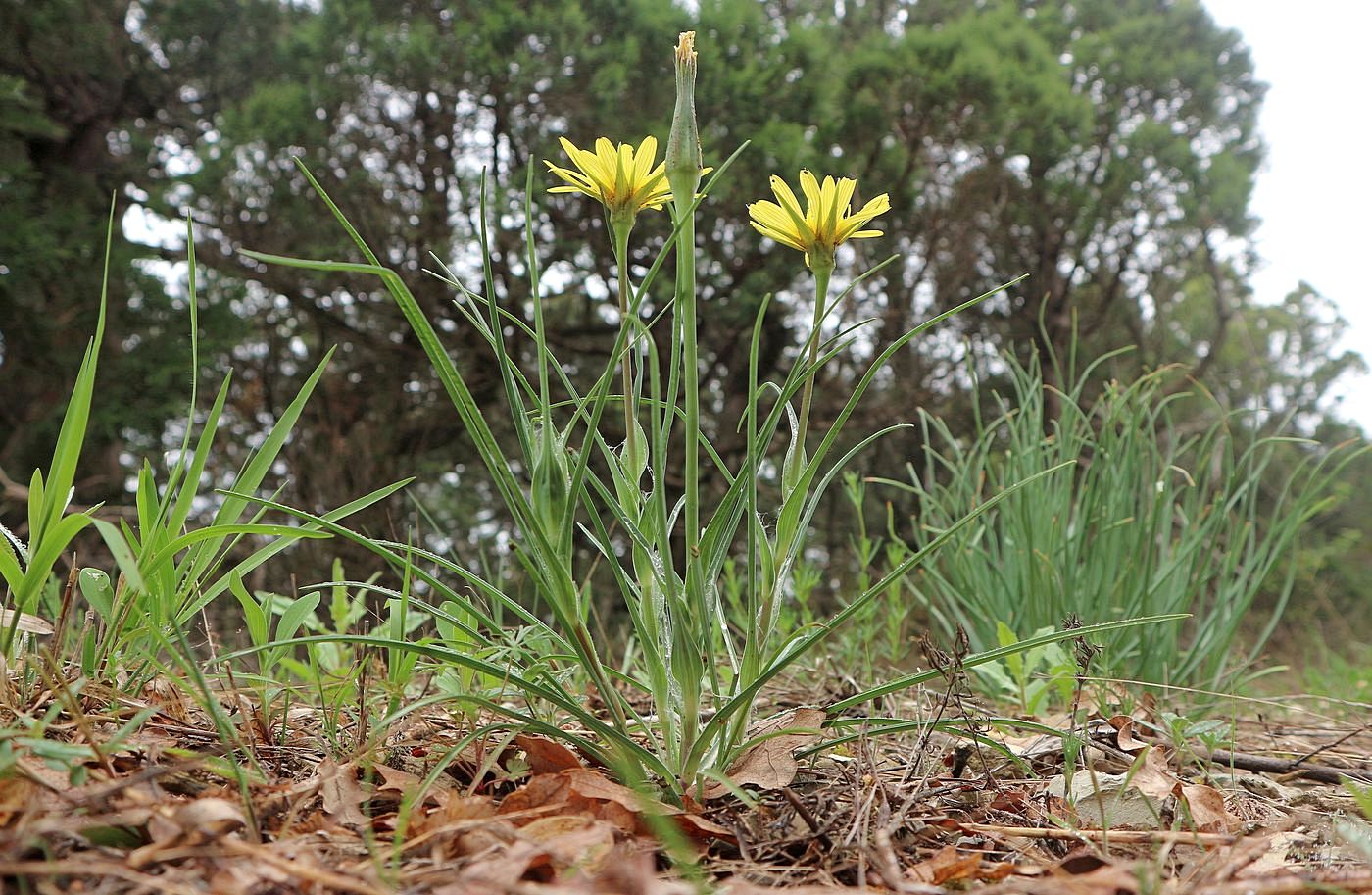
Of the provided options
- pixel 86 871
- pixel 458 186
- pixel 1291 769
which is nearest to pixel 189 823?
pixel 86 871

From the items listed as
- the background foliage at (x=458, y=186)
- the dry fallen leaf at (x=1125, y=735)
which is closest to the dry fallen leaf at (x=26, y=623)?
the dry fallen leaf at (x=1125, y=735)

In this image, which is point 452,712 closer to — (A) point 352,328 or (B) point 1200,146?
(A) point 352,328

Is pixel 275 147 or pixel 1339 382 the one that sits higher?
pixel 275 147

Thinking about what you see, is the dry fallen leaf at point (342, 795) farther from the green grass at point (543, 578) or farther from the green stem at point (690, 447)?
the green stem at point (690, 447)

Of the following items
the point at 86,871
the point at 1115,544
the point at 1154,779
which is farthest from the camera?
the point at 1115,544

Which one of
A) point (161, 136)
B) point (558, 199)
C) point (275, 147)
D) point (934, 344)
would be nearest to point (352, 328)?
point (275, 147)

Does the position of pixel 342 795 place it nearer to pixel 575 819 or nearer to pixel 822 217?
pixel 575 819
